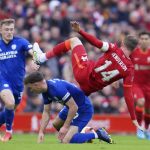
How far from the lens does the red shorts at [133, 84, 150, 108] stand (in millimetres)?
19297

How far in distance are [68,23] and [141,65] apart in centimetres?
661

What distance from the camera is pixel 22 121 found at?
22.5 metres

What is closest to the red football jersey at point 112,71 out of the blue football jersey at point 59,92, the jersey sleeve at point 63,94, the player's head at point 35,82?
the blue football jersey at point 59,92

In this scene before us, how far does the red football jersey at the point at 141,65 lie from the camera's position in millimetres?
19391

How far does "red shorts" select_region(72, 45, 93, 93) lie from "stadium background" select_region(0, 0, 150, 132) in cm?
715

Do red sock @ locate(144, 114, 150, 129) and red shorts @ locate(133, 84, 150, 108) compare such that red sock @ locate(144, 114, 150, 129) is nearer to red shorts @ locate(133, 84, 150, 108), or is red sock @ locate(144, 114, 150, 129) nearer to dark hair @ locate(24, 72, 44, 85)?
red shorts @ locate(133, 84, 150, 108)

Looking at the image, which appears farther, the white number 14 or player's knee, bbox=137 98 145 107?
player's knee, bbox=137 98 145 107

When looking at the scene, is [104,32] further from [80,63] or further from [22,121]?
[80,63]

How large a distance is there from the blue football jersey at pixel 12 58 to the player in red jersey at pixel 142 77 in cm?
352

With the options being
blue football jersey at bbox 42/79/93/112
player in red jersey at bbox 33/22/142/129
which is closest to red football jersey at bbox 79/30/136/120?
player in red jersey at bbox 33/22/142/129

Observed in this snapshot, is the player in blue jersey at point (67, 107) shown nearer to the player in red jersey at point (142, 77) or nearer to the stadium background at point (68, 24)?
the player in red jersey at point (142, 77)

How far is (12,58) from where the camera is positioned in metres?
16.5

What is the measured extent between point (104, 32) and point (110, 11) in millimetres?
1106

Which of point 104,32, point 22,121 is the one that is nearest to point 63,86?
point 22,121
